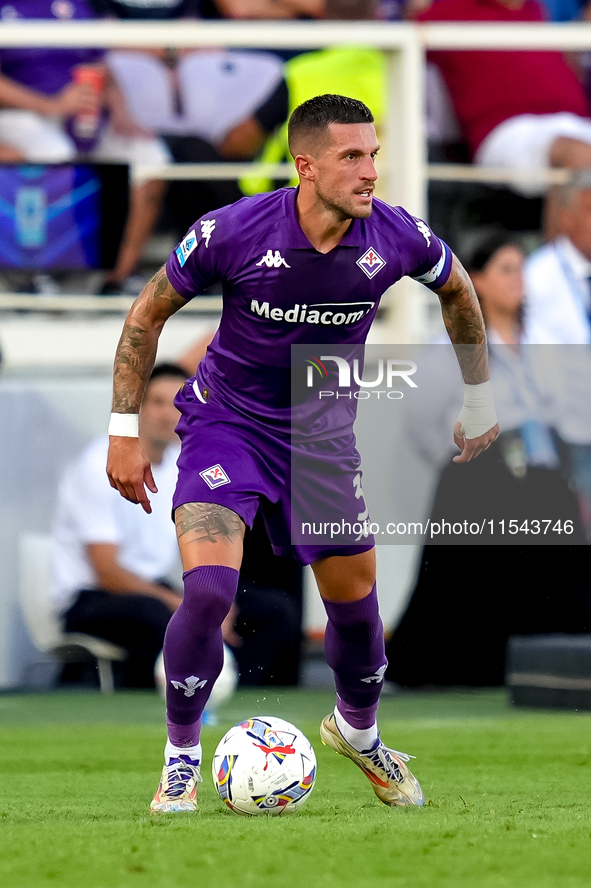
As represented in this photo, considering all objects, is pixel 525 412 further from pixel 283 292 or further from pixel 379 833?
pixel 379 833

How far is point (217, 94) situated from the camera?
909cm

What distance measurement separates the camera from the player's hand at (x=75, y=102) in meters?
8.81

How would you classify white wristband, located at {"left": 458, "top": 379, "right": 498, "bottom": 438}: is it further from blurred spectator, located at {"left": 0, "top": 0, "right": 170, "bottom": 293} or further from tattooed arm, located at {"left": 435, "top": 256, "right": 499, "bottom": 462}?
blurred spectator, located at {"left": 0, "top": 0, "right": 170, "bottom": 293}

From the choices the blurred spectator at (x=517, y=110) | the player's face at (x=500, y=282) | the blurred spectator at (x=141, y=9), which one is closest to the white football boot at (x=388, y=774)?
the player's face at (x=500, y=282)

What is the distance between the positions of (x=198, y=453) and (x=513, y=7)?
6.60 meters

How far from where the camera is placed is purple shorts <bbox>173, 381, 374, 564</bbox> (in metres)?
4.24

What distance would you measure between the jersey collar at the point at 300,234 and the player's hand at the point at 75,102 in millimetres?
4806

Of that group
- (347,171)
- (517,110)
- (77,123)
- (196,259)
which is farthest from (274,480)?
(517,110)

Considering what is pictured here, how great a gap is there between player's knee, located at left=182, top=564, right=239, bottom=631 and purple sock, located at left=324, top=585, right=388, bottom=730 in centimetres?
48

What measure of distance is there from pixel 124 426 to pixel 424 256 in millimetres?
1085

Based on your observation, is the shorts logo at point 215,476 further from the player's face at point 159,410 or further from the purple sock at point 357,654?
the player's face at point 159,410

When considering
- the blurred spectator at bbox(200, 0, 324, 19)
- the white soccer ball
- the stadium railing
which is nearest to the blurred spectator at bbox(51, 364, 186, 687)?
the white soccer ball

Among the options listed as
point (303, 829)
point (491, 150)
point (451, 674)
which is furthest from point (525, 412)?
point (303, 829)

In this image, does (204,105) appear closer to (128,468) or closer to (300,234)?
(300,234)
